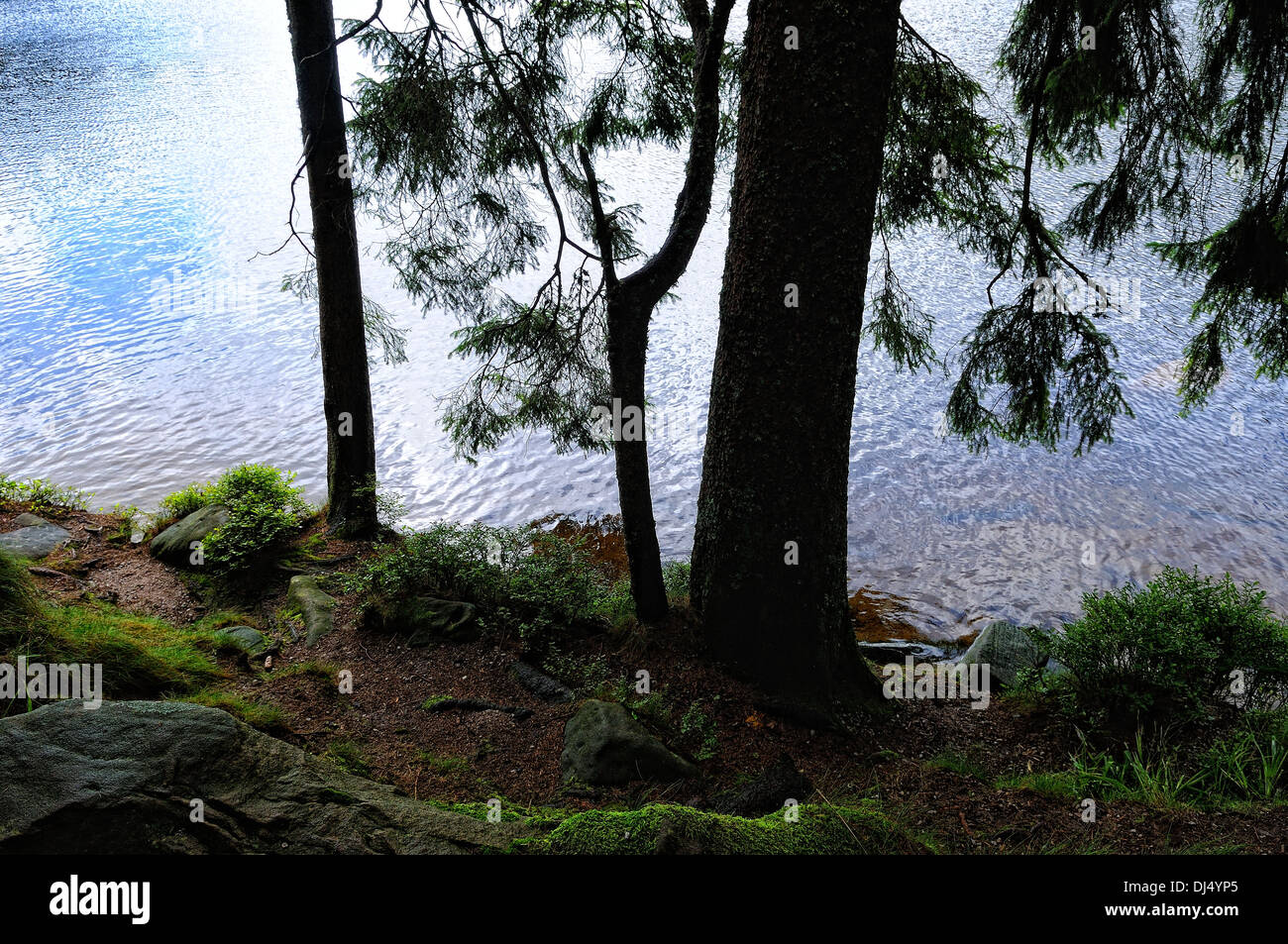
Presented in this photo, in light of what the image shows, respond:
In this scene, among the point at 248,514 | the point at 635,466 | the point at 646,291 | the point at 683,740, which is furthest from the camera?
the point at 248,514

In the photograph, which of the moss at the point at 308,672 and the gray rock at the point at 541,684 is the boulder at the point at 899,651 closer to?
the gray rock at the point at 541,684

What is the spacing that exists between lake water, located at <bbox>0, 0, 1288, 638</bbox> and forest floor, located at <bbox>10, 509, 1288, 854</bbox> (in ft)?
12.2

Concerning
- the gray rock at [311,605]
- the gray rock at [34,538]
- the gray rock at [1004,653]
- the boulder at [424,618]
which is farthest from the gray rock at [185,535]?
the gray rock at [1004,653]

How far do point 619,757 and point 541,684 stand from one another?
3.77 ft

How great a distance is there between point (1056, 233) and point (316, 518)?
7330mm

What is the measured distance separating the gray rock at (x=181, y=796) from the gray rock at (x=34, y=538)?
17.1 feet

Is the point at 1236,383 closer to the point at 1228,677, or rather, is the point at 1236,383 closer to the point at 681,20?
the point at 1228,677

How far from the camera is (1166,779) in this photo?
372cm

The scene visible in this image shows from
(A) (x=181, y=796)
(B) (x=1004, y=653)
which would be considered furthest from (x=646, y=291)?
(B) (x=1004, y=653)

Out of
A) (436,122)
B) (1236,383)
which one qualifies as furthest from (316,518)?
(1236,383)

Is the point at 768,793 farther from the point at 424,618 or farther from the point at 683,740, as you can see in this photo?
the point at 424,618

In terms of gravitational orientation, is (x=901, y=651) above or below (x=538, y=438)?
below

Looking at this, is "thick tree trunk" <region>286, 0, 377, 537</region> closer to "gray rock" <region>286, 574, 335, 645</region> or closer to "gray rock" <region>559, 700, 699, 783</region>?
"gray rock" <region>286, 574, 335, 645</region>

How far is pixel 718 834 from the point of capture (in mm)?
2379
